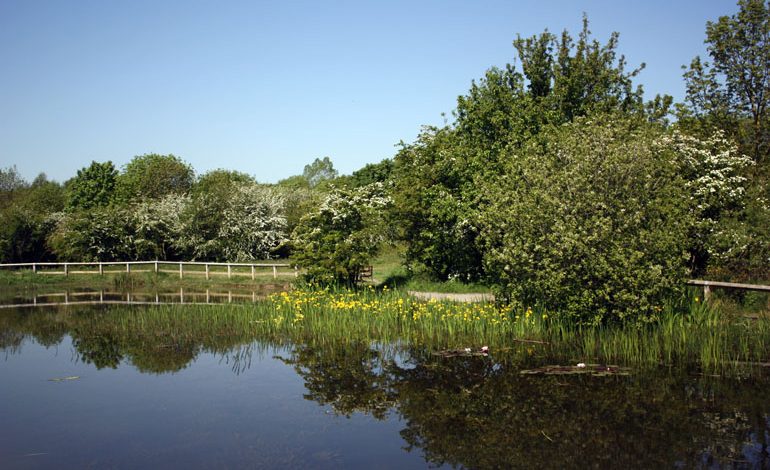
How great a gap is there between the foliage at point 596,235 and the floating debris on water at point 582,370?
2.09m

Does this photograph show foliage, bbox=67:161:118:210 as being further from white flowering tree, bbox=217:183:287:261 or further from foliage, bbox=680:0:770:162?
foliage, bbox=680:0:770:162

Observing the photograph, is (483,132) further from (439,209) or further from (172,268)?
(172,268)

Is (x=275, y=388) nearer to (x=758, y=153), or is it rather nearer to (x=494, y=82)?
(x=494, y=82)

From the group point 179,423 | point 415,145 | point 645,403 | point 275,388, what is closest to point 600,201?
point 645,403

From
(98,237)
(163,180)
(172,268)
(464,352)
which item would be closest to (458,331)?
(464,352)

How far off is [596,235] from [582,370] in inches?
136

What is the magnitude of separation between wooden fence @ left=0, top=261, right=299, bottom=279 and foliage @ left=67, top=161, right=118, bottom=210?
1468 inches

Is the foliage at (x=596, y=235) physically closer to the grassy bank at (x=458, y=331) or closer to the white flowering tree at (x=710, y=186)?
the grassy bank at (x=458, y=331)

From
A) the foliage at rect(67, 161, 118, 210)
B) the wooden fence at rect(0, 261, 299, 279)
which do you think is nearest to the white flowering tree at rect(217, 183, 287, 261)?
the wooden fence at rect(0, 261, 299, 279)

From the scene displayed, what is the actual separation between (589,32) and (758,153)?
38.6ft

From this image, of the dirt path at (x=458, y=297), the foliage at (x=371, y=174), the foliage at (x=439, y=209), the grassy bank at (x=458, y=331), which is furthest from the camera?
the foliage at (x=371, y=174)

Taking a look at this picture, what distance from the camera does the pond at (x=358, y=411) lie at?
8.62 m

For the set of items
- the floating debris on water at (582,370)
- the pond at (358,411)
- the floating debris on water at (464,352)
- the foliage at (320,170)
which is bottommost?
the pond at (358,411)

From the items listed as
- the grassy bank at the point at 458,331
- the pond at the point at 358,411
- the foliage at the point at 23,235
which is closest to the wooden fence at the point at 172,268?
the foliage at the point at 23,235
